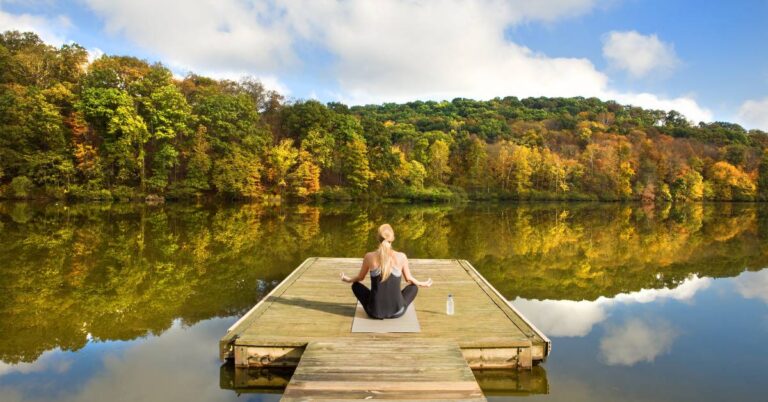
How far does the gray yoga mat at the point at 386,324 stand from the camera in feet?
18.7

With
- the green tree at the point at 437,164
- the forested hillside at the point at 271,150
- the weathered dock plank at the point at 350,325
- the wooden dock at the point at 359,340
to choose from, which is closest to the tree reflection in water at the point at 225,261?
the weathered dock plank at the point at 350,325

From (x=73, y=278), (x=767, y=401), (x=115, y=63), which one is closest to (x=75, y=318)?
(x=73, y=278)

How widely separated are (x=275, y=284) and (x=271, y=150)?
115 ft

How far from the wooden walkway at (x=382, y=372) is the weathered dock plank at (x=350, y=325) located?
338 mm

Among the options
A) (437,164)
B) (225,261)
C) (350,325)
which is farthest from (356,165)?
(350,325)

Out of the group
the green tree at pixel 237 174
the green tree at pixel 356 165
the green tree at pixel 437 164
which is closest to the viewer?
the green tree at pixel 237 174

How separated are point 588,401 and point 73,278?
1068cm

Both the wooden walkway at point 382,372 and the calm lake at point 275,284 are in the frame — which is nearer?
the wooden walkway at point 382,372

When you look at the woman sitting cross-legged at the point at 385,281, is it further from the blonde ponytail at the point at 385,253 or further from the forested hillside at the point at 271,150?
the forested hillside at the point at 271,150

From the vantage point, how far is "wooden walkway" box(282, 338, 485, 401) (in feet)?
13.5

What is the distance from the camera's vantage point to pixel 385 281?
585cm

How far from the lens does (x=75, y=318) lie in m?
7.57

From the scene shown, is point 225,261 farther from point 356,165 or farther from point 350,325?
point 356,165

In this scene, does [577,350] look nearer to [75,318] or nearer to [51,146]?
[75,318]
